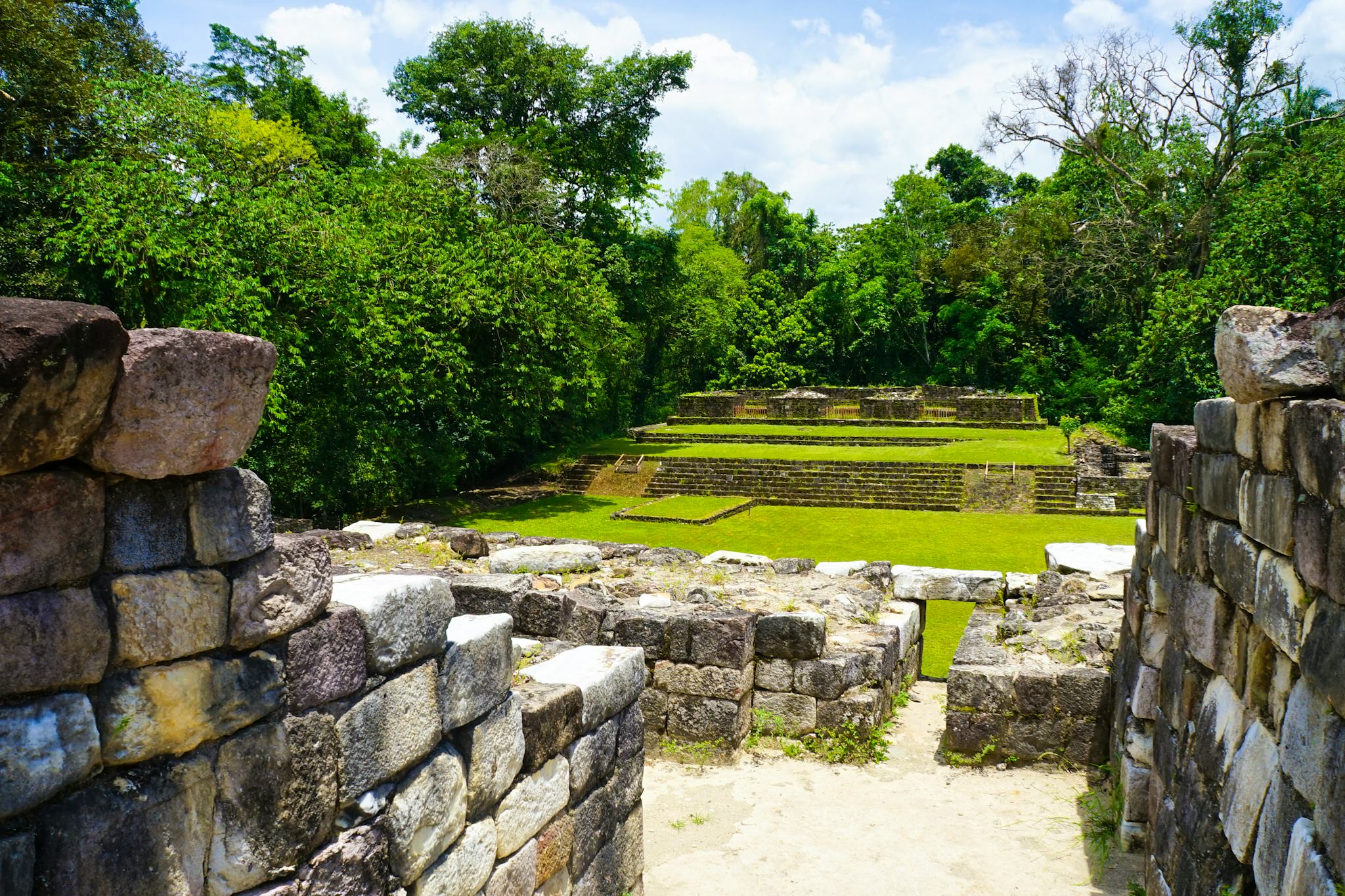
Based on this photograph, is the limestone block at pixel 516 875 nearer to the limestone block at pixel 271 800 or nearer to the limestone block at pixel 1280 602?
the limestone block at pixel 271 800

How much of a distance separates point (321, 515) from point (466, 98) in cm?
1414

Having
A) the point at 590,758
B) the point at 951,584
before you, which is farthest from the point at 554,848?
the point at 951,584

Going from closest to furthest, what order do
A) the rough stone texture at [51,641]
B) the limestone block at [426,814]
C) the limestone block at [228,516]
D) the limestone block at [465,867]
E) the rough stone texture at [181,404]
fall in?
the rough stone texture at [51,641], the rough stone texture at [181,404], the limestone block at [228,516], the limestone block at [426,814], the limestone block at [465,867]

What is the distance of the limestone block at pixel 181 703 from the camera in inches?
89.0

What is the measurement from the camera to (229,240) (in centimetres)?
1430

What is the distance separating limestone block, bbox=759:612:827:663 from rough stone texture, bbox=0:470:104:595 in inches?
229

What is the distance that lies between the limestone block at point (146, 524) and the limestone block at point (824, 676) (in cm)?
574

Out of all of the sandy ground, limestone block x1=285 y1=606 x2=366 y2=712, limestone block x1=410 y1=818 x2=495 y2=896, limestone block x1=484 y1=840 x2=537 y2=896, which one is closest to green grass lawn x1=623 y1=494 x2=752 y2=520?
the sandy ground

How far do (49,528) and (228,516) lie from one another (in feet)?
1.45

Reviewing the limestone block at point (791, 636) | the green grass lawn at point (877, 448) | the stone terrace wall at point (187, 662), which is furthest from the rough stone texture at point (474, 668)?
the green grass lawn at point (877, 448)

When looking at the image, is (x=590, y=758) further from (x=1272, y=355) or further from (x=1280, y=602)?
(x=1272, y=355)

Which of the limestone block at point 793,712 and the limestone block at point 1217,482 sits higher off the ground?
the limestone block at point 1217,482

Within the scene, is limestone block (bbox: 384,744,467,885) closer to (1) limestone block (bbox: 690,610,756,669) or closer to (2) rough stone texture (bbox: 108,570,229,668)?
(2) rough stone texture (bbox: 108,570,229,668)

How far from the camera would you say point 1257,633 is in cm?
345
